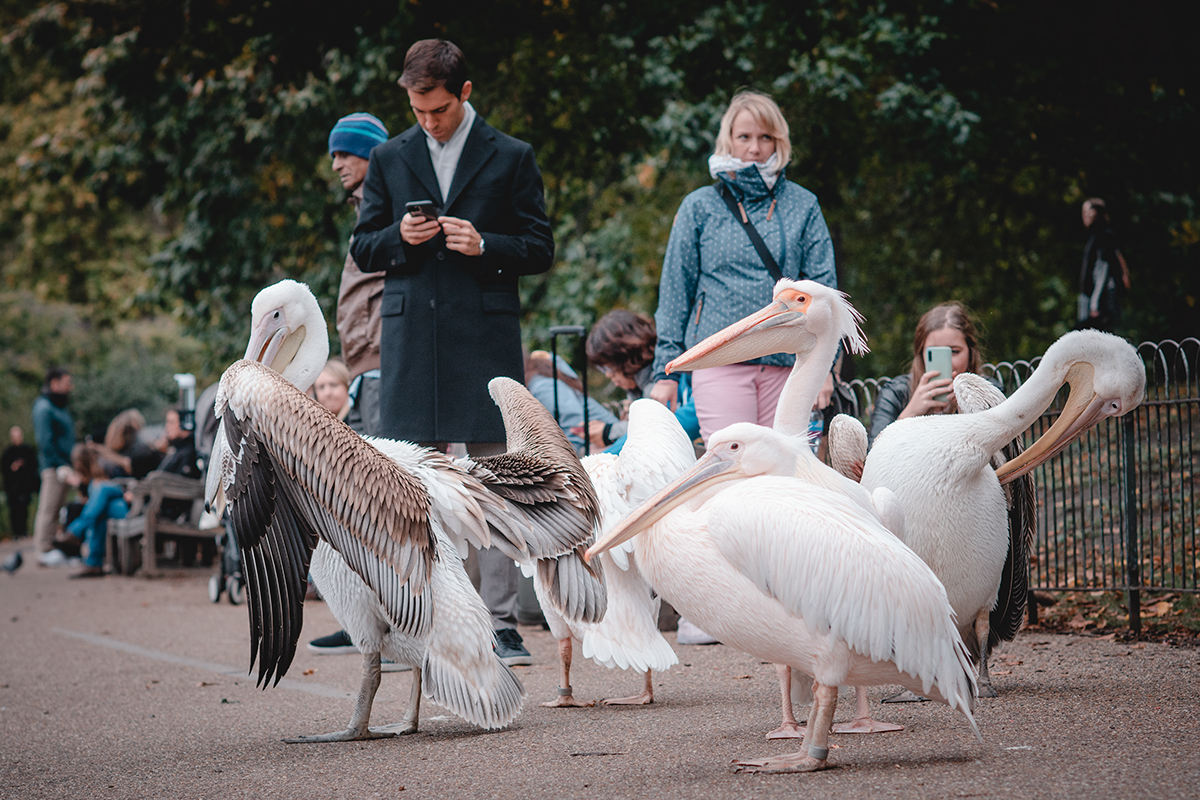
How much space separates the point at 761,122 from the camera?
5516 mm

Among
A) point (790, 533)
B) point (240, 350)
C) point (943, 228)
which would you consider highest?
point (943, 228)

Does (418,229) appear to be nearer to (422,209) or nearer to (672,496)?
(422,209)

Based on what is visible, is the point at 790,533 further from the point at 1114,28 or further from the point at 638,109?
the point at 638,109

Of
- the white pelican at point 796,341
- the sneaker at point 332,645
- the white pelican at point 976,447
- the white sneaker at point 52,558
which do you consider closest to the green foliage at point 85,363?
the white sneaker at point 52,558

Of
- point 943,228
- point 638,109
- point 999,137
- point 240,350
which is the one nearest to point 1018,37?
point 999,137

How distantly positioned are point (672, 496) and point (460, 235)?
2.19 metres

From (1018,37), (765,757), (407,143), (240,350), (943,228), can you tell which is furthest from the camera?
(943,228)

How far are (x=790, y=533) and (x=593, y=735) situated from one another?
1312 mm

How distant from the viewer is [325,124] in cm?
1284

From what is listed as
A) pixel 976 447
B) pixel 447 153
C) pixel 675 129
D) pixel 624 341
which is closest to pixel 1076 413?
pixel 976 447

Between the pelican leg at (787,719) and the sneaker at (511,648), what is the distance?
1.96 m

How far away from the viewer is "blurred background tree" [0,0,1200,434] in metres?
10.5

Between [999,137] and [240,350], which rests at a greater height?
[999,137]

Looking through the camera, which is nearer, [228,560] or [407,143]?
[407,143]
